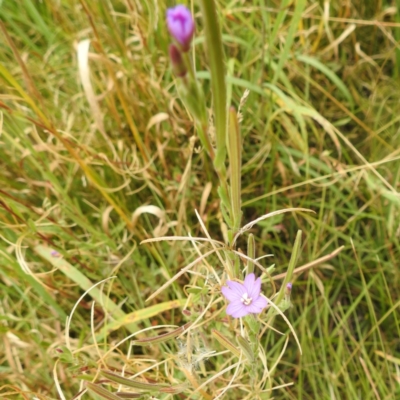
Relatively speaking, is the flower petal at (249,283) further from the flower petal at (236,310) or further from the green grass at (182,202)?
the green grass at (182,202)

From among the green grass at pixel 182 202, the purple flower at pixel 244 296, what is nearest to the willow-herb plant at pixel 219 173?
the purple flower at pixel 244 296

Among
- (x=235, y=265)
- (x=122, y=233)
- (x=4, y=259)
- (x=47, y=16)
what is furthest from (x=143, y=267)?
(x=47, y=16)

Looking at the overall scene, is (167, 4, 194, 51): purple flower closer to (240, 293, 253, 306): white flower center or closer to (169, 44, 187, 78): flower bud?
(169, 44, 187, 78): flower bud

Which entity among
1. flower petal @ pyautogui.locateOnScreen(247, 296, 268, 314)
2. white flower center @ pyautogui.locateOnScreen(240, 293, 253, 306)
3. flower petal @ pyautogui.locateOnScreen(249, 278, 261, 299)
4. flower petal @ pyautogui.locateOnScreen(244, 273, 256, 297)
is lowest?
flower petal @ pyautogui.locateOnScreen(247, 296, 268, 314)

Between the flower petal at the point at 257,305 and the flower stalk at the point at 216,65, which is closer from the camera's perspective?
the flower stalk at the point at 216,65

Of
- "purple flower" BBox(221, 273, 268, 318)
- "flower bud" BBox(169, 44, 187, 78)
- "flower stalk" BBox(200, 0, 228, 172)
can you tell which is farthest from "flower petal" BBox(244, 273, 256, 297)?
"flower bud" BBox(169, 44, 187, 78)

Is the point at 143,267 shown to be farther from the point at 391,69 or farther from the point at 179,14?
the point at 391,69

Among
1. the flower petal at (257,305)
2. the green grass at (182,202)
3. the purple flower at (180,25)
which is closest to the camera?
the purple flower at (180,25)
